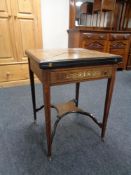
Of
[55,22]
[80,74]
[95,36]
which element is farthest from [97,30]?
[80,74]

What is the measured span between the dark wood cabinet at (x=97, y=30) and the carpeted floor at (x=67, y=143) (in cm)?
137

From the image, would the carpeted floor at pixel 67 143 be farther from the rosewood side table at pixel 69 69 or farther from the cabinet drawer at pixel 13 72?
the cabinet drawer at pixel 13 72

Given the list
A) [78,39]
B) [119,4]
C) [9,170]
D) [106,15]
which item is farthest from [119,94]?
[119,4]

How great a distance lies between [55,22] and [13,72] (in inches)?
48.5

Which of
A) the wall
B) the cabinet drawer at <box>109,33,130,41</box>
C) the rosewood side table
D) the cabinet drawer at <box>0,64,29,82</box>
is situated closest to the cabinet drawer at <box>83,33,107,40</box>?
the cabinet drawer at <box>109,33,130,41</box>

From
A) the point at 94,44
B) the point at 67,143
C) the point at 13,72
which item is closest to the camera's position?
the point at 67,143

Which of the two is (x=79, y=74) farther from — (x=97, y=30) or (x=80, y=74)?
(x=97, y=30)

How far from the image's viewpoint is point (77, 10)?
2750mm

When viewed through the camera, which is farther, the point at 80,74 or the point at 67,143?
the point at 67,143

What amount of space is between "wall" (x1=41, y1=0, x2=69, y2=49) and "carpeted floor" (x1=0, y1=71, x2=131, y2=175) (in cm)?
139

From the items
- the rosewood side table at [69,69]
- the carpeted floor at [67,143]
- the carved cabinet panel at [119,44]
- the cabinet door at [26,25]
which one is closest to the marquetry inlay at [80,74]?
the rosewood side table at [69,69]

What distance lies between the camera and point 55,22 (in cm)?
264

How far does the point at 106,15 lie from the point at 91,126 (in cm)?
265

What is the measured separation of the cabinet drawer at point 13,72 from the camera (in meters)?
2.17
